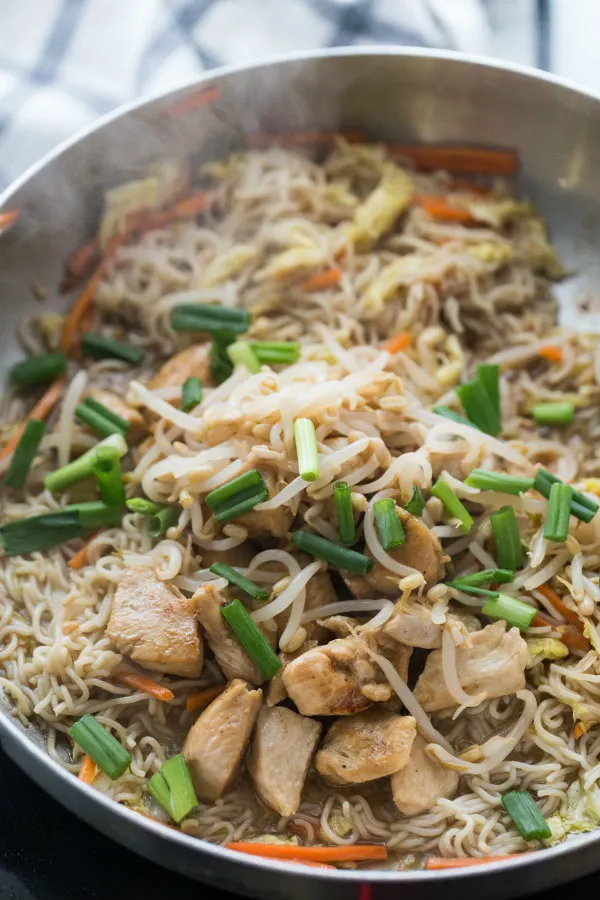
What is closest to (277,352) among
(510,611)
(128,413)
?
(128,413)

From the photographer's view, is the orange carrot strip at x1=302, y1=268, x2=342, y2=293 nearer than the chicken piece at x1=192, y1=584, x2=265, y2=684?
No

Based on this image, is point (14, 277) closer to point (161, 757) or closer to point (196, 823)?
point (161, 757)

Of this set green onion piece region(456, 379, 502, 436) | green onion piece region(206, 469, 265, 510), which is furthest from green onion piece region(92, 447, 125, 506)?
green onion piece region(456, 379, 502, 436)

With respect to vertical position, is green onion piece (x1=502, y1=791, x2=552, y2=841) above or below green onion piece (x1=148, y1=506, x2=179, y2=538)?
below

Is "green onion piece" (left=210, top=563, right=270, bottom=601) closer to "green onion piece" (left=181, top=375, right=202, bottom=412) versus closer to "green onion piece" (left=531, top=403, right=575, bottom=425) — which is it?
"green onion piece" (left=181, top=375, right=202, bottom=412)

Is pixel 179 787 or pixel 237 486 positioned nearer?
pixel 179 787

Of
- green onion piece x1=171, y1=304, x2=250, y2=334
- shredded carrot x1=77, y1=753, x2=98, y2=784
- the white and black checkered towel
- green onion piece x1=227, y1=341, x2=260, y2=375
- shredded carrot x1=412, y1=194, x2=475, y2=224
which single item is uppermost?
the white and black checkered towel

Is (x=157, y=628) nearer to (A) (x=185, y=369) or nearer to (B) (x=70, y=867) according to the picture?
(B) (x=70, y=867)
